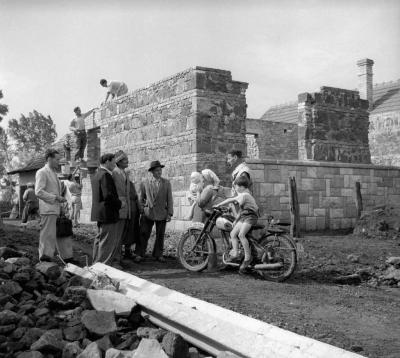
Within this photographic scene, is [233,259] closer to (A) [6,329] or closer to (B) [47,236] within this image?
(B) [47,236]

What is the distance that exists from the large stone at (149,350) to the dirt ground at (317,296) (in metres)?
1.52

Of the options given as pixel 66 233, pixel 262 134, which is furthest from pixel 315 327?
pixel 262 134

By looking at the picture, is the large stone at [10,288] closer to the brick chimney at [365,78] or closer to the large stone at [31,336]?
the large stone at [31,336]

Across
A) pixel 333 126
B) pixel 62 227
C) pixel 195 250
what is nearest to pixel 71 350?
pixel 62 227

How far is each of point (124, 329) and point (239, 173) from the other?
12.6ft

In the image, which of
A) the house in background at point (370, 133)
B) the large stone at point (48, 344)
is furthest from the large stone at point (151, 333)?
the house in background at point (370, 133)

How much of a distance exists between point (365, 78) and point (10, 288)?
2300cm

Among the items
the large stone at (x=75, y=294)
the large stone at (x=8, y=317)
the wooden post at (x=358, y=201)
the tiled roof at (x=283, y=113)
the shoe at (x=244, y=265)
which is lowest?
the large stone at (x=8, y=317)

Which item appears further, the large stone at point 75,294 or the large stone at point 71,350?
the large stone at point 75,294

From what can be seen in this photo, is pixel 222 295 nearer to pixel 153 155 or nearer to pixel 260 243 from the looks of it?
pixel 260 243

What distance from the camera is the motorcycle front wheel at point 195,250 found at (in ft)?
26.0

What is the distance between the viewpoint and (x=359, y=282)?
796 cm

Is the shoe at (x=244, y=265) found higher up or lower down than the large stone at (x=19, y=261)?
lower down

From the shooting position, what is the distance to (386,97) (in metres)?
25.1
